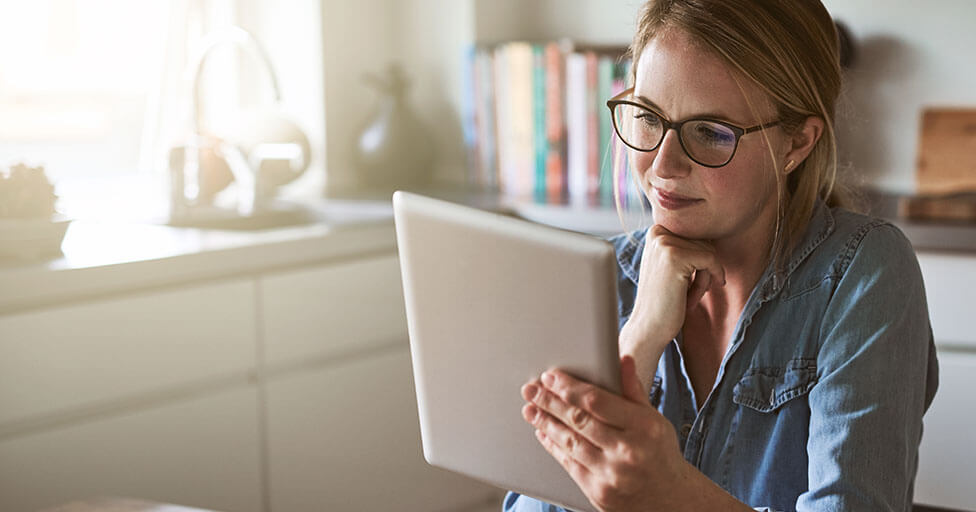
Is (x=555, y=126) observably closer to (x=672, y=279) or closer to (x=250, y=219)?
(x=250, y=219)

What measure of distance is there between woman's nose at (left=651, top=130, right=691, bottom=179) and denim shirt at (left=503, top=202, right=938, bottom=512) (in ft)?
0.58

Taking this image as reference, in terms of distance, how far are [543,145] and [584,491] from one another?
1898mm

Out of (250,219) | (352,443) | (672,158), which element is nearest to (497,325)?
(672,158)

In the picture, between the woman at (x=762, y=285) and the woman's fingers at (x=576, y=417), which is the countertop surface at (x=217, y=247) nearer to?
the woman at (x=762, y=285)

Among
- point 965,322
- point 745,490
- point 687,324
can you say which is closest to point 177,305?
point 687,324

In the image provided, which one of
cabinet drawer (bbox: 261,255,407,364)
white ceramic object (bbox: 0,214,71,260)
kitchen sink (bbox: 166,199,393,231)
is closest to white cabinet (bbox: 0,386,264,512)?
cabinet drawer (bbox: 261,255,407,364)

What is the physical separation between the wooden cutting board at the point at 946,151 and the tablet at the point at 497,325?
69.2 inches

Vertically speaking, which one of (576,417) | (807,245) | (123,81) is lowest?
(576,417)

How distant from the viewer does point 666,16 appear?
1241 mm

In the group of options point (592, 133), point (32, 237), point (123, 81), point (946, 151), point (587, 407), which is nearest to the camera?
point (587, 407)

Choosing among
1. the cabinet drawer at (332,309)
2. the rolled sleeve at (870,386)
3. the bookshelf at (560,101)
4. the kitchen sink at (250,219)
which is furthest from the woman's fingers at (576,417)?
the kitchen sink at (250,219)

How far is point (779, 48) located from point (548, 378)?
0.48 metres

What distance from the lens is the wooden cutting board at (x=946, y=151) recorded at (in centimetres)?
248

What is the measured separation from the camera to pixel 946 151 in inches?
99.4
